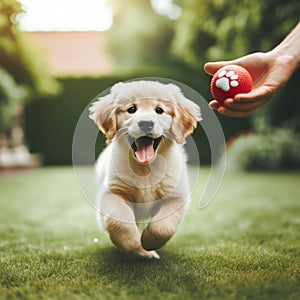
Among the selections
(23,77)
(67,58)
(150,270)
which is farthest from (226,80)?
(67,58)

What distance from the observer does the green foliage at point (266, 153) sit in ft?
33.9

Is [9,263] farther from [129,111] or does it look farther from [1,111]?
[1,111]

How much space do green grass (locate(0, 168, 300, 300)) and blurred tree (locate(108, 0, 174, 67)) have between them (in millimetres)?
13838

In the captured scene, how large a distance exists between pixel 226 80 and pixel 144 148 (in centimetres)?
56

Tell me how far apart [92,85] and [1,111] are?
11.2ft

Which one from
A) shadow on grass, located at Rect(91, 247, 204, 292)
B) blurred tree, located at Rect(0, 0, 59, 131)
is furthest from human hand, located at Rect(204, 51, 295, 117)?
blurred tree, located at Rect(0, 0, 59, 131)

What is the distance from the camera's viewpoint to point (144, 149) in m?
2.34

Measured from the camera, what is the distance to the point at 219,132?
2645mm

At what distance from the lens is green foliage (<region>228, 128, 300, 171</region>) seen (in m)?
10.3

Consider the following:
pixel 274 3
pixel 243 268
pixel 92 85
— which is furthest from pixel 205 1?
pixel 243 268

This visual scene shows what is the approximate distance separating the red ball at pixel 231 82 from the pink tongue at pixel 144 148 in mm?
462

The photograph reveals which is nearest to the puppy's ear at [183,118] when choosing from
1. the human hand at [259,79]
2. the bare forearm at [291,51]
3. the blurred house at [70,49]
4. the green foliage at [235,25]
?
the human hand at [259,79]

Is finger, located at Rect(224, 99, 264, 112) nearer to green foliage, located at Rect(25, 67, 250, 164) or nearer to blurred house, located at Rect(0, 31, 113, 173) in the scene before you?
blurred house, located at Rect(0, 31, 113, 173)

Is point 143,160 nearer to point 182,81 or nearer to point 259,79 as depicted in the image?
point 259,79
